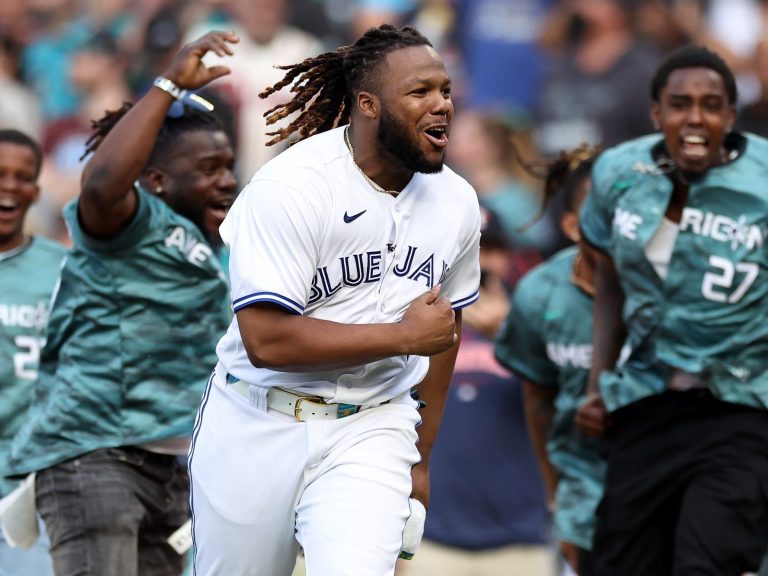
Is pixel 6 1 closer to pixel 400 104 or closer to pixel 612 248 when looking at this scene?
pixel 612 248

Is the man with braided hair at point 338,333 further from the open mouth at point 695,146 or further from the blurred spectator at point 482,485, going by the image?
the blurred spectator at point 482,485

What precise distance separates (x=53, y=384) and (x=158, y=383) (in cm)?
41

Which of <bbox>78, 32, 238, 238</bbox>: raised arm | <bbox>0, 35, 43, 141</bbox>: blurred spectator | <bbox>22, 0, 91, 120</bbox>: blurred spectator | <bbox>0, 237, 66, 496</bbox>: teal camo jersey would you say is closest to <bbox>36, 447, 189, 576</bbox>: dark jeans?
<bbox>0, 237, 66, 496</bbox>: teal camo jersey

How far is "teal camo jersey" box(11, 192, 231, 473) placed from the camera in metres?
6.16

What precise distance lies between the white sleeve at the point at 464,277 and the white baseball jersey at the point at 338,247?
0.10 ft

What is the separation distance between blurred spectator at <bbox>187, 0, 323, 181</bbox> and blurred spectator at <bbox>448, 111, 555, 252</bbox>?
1327 mm

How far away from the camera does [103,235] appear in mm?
6082

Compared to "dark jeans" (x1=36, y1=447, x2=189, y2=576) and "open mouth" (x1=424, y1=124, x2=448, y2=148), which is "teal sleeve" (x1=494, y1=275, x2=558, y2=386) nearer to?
"dark jeans" (x1=36, y1=447, x2=189, y2=576)

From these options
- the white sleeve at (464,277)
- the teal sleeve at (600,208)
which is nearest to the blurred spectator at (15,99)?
the teal sleeve at (600,208)

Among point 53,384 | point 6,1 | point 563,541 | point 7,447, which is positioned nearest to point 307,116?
point 53,384

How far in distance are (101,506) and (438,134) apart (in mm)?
2026

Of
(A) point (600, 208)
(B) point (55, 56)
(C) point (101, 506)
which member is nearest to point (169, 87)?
(C) point (101, 506)

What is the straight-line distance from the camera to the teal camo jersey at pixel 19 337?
6777mm

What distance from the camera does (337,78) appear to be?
18.4 ft
